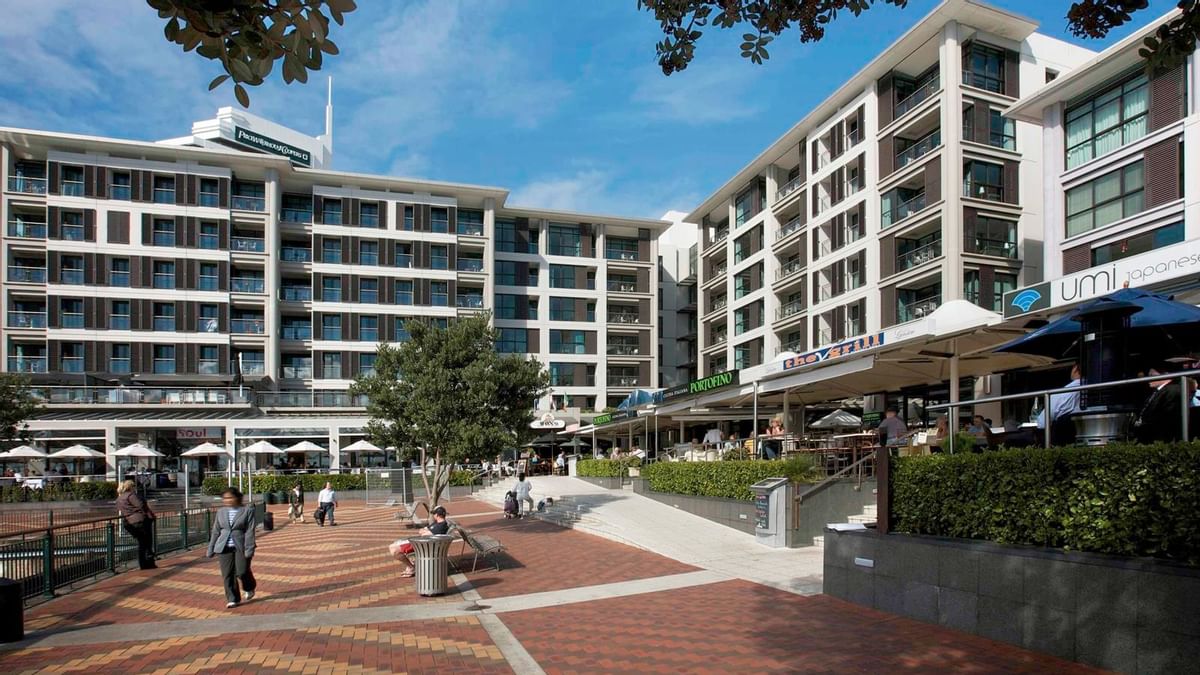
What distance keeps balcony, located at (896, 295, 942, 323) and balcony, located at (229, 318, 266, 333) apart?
38745 millimetres

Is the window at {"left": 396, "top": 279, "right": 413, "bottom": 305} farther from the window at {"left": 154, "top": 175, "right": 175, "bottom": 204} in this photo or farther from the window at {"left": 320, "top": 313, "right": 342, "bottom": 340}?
the window at {"left": 154, "top": 175, "right": 175, "bottom": 204}

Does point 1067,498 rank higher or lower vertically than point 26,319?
lower

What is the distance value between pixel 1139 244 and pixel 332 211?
4630cm

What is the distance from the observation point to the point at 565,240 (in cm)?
6178

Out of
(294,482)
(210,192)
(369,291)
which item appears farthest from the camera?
(369,291)

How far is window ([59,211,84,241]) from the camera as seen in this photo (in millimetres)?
47250

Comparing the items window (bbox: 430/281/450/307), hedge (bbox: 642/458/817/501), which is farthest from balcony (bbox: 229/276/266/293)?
Result: hedge (bbox: 642/458/817/501)

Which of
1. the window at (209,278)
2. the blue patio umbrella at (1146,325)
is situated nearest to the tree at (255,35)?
the blue patio umbrella at (1146,325)

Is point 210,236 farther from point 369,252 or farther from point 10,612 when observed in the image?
point 10,612

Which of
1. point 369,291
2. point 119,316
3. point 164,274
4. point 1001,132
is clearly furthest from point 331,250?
point 1001,132

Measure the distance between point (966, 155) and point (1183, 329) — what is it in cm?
2802

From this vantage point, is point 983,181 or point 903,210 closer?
point 983,181

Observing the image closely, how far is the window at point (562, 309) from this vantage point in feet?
198

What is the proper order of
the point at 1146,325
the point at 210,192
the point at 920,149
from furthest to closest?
the point at 210,192, the point at 920,149, the point at 1146,325
